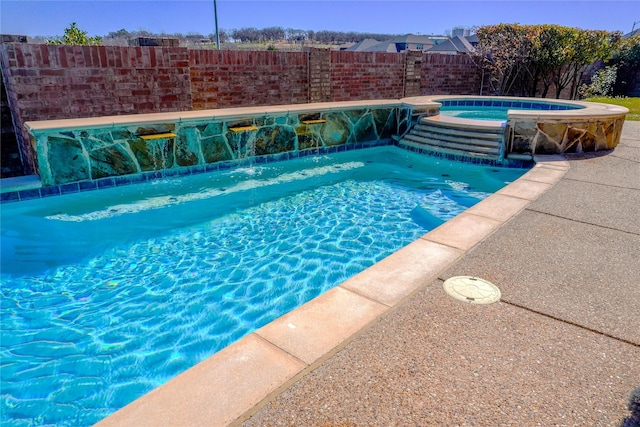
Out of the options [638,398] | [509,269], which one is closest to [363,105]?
[509,269]

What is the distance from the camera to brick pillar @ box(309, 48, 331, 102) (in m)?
11.5

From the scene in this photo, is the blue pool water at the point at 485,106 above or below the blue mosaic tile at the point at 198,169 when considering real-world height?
above

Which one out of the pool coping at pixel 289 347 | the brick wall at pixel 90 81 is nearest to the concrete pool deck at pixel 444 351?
the pool coping at pixel 289 347

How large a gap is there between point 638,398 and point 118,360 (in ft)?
11.0

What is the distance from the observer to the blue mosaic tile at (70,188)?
23.1 ft

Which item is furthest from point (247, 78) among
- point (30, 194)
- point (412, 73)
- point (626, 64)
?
point (626, 64)

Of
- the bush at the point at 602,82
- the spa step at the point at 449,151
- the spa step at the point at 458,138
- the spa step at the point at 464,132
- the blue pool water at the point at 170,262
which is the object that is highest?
the bush at the point at 602,82

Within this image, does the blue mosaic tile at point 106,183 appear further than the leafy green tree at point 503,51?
No

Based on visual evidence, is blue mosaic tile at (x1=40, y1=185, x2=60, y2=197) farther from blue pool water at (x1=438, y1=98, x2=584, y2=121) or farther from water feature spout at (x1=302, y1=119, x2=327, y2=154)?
blue pool water at (x1=438, y1=98, x2=584, y2=121)

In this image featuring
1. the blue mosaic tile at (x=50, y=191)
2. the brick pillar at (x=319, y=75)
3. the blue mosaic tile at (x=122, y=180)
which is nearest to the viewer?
the blue mosaic tile at (x=50, y=191)

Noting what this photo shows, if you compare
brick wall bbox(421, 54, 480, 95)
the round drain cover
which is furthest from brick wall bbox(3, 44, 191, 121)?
brick wall bbox(421, 54, 480, 95)

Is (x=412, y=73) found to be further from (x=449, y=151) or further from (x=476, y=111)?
(x=449, y=151)

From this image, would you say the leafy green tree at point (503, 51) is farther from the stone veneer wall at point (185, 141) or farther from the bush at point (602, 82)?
the stone veneer wall at point (185, 141)

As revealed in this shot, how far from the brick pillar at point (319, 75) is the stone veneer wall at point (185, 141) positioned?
198 cm
